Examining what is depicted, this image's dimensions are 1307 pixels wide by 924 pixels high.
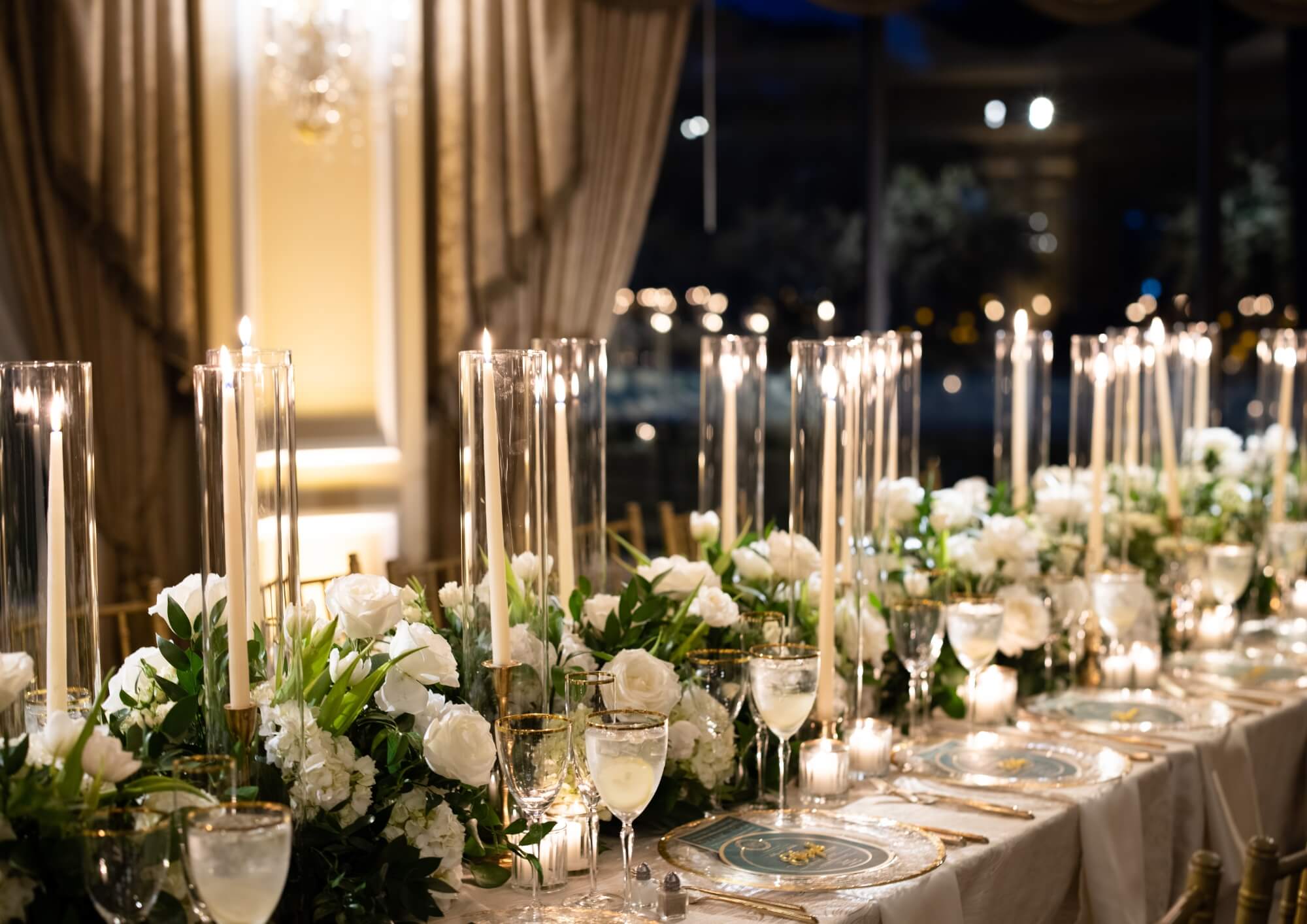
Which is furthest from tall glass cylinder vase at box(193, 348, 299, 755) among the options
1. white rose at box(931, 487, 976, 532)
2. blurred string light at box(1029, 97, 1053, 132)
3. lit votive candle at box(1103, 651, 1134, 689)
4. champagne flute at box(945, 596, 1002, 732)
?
blurred string light at box(1029, 97, 1053, 132)

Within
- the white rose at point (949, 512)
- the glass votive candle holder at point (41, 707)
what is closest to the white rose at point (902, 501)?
the white rose at point (949, 512)

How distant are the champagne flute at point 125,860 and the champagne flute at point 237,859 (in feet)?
0.09

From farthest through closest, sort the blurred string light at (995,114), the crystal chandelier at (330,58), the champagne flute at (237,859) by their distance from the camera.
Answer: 1. the blurred string light at (995,114)
2. the crystal chandelier at (330,58)
3. the champagne flute at (237,859)

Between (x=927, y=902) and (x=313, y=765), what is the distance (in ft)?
2.30

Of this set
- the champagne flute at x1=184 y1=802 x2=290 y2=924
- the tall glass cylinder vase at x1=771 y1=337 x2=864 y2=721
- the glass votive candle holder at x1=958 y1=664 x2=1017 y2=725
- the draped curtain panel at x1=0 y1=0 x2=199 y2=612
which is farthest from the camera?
the draped curtain panel at x1=0 y1=0 x2=199 y2=612

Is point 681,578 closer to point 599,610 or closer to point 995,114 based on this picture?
point 599,610

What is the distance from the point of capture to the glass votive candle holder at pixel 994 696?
2.35m

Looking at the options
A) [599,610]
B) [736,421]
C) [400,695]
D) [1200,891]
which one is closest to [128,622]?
[736,421]

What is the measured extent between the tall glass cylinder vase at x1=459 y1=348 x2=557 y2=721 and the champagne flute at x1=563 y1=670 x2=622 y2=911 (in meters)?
0.07

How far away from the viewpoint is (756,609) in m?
Answer: 2.18

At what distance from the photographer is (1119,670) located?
2.62 metres

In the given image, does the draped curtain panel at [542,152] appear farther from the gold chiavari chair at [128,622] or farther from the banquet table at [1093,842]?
the banquet table at [1093,842]

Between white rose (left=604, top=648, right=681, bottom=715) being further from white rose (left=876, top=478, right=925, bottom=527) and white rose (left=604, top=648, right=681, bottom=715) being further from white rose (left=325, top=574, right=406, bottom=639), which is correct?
white rose (left=876, top=478, right=925, bottom=527)

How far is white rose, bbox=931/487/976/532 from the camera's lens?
2.55 meters
